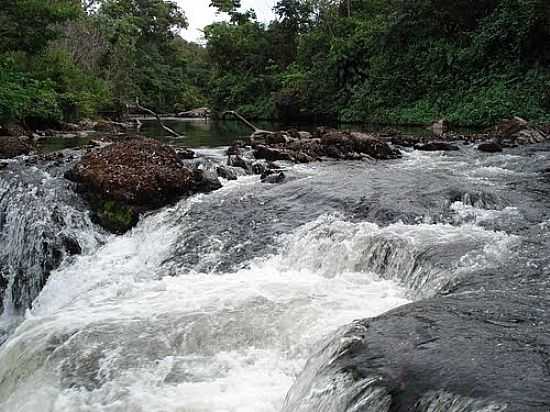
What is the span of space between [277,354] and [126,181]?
17.5 ft

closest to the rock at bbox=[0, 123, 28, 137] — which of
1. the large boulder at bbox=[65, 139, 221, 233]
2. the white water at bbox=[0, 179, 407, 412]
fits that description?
the large boulder at bbox=[65, 139, 221, 233]

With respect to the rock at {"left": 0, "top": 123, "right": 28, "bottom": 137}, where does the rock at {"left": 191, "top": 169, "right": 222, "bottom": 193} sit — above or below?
below

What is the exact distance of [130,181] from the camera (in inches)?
353

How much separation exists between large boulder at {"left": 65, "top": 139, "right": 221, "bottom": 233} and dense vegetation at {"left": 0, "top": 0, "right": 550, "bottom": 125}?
9882mm

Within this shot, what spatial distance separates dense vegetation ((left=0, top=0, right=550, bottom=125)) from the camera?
70.4 feet

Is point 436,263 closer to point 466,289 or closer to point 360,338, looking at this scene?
point 466,289

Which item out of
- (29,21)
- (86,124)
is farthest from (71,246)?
(86,124)

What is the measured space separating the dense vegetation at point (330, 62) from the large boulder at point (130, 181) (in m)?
9.88

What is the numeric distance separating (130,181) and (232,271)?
3206 millimetres

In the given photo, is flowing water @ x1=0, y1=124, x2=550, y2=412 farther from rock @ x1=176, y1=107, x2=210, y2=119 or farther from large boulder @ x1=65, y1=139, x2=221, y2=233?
rock @ x1=176, y1=107, x2=210, y2=119

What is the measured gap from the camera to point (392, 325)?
3.91 metres

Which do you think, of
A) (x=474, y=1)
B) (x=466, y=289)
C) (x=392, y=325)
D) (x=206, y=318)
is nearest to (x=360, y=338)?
(x=392, y=325)

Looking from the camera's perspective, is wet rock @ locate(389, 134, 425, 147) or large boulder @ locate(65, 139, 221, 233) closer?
large boulder @ locate(65, 139, 221, 233)

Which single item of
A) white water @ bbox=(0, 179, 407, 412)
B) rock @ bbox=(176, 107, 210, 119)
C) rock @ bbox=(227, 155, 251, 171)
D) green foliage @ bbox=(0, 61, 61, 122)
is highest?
green foliage @ bbox=(0, 61, 61, 122)
